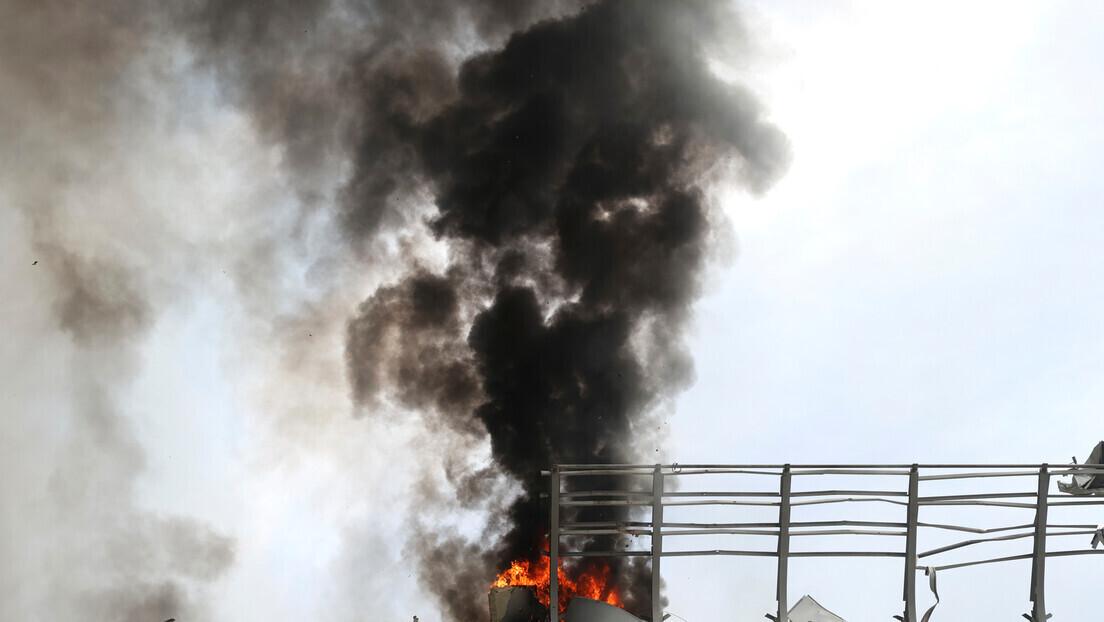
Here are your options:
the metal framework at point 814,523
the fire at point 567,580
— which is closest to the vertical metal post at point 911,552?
the metal framework at point 814,523

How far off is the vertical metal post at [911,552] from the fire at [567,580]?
6209 mm

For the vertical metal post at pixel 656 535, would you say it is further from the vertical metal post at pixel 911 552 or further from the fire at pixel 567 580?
the fire at pixel 567 580

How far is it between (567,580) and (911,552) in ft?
22.9

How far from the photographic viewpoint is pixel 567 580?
50.9ft

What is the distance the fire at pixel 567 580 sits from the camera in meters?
A: 15.1

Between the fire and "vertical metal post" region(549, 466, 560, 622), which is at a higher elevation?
"vertical metal post" region(549, 466, 560, 622)

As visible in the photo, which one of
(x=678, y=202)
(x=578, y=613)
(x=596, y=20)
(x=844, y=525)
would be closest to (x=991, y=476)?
(x=844, y=525)

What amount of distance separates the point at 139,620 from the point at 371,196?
34.2ft

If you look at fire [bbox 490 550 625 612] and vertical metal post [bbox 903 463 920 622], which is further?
fire [bbox 490 550 625 612]

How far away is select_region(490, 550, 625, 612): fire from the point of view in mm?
15148

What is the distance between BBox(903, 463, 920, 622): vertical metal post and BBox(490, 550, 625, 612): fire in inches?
244

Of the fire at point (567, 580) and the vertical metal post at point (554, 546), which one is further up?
the vertical metal post at point (554, 546)

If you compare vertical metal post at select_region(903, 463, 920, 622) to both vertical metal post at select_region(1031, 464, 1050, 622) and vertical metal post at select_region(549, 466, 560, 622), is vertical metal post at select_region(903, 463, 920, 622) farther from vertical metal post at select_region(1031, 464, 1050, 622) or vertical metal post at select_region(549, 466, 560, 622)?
vertical metal post at select_region(549, 466, 560, 622)

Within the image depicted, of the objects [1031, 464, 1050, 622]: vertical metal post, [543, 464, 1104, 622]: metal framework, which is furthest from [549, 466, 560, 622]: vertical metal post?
[1031, 464, 1050, 622]: vertical metal post
